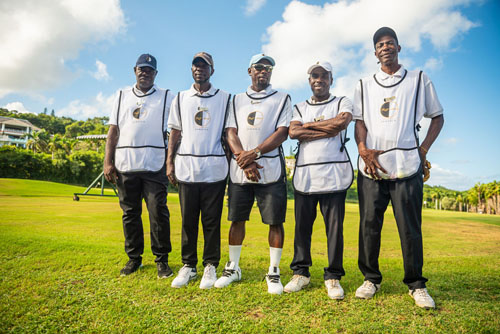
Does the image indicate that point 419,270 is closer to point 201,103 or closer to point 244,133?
point 244,133

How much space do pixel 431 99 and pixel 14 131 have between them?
104783 millimetres

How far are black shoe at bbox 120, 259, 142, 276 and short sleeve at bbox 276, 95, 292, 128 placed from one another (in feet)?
9.56

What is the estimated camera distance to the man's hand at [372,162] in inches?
144

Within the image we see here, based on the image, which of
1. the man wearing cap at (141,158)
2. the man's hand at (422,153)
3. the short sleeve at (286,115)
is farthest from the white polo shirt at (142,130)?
the man's hand at (422,153)

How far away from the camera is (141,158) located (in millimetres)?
4520

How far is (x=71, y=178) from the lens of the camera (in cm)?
4503

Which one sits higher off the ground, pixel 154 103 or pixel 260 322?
pixel 154 103

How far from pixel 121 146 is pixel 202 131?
1353 millimetres

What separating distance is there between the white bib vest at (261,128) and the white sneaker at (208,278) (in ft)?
4.00

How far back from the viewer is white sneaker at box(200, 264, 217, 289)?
3.83 meters

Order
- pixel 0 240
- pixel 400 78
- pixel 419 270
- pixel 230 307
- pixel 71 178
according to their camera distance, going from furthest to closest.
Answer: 1. pixel 71 178
2. pixel 0 240
3. pixel 400 78
4. pixel 419 270
5. pixel 230 307

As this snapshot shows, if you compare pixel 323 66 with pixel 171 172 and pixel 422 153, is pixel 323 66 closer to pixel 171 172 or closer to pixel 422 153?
pixel 422 153

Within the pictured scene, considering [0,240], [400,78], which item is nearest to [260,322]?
[400,78]

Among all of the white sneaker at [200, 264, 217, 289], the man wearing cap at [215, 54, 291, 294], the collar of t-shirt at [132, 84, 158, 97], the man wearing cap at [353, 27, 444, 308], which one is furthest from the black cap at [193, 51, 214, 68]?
the white sneaker at [200, 264, 217, 289]
